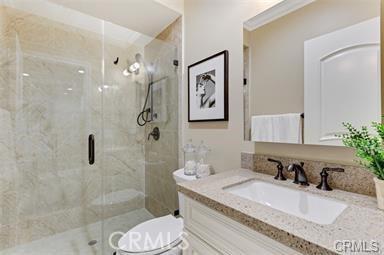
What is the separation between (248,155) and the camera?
4.03ft

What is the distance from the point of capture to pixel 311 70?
956 millimetres

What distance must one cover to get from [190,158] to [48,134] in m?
1.47

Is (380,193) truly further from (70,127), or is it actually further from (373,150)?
(70,127)

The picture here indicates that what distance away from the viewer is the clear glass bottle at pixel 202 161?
1.39m

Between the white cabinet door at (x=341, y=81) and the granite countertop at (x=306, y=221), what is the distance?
0.98 ft

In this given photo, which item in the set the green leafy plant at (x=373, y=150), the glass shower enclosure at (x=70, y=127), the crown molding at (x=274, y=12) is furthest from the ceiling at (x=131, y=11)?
the green leafy plant at (x=373, y=150)

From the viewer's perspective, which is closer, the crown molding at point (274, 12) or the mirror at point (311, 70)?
the mirror at point (311, 70)

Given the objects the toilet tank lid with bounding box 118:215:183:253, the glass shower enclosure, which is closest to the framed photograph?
the glass shower enclosure

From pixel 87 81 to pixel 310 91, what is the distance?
2.07 m

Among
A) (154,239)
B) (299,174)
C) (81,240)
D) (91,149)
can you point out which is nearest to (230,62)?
(299,174)

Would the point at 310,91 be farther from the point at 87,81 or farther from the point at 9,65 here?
the point at 9,65

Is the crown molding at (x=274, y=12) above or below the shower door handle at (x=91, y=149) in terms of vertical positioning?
above

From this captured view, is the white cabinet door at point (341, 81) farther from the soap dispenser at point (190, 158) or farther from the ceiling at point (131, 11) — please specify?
the ceiling at point (131, 11)

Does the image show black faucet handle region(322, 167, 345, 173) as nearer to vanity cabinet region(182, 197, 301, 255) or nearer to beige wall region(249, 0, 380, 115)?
beige wall region(249, 0, 380, 115)
